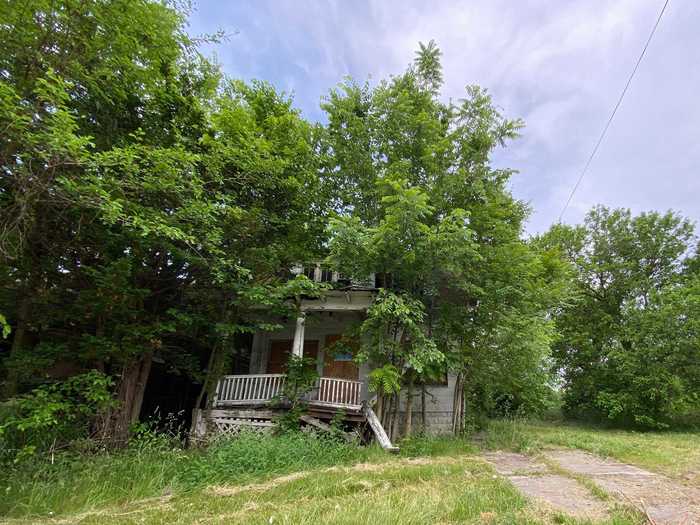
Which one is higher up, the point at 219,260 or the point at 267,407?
the point at 219,260

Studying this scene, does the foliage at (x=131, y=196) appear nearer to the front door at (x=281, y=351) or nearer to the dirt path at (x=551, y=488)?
the front door at (x=281, y=351)

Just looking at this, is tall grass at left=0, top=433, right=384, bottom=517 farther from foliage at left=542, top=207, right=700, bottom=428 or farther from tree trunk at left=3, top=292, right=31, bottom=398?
→ foliage at left=542, top=207, right=700, bottom=428

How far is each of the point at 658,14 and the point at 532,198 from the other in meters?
5.94

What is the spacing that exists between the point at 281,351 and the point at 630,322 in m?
15.1

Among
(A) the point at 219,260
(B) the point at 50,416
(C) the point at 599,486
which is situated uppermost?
(A) the point at 219,260

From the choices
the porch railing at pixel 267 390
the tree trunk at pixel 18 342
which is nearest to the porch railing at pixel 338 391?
the porch railing at pixel 267 390

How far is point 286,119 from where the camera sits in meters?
8.02

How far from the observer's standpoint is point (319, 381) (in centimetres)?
896

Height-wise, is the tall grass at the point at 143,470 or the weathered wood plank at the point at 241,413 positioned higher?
the weathered wood plank at the point at 241,413

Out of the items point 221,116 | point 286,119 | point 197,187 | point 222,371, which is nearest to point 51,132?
point 197,187

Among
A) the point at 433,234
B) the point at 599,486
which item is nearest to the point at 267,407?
the point at 433,234

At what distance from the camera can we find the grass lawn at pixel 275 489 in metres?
3.53

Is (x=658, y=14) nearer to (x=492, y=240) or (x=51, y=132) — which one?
(x=492, y=240)

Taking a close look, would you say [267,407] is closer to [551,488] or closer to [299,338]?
[299,338]
